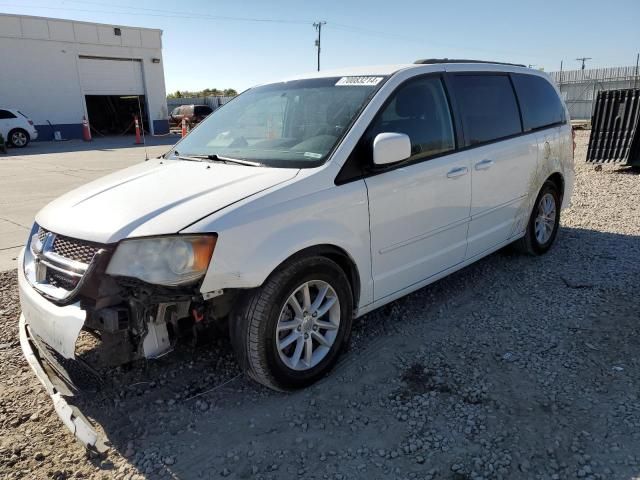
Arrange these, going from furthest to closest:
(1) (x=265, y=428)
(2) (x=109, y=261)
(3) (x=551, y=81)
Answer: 1. (3) (x=551, y=81)
2. (1) (x=265, y=428)
3. (2) (x=109, y=261)

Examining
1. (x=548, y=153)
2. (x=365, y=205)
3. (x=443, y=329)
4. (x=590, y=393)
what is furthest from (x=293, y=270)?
(x=548, y=153)

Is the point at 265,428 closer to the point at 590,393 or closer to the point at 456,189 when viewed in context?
the point at 590,393

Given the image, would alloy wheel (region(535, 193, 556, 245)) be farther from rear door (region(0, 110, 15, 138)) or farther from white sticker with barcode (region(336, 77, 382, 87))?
rear door (region(0, 110, 15, 138))

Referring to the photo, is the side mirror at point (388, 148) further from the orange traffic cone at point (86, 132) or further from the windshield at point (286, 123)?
the orange traffic cone at point (86, 132)

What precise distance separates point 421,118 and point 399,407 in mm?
2025

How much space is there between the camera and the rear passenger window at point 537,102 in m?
4.87

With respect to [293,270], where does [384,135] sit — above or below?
above

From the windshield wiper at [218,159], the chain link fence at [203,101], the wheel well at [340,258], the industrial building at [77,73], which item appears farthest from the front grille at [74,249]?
the chain link fence at [203,101]

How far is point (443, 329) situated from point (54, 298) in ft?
8.63

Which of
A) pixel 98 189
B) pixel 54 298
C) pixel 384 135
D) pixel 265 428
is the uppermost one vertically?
pixel 384 135

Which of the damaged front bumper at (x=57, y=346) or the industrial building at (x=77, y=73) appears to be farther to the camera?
the industrial building at (x=77, y=73)

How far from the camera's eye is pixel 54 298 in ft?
8.82

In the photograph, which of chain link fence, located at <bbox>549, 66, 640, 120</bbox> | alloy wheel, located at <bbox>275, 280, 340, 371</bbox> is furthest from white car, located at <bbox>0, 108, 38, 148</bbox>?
chain link fence, located at <bbox>549, 66, 640, 120</bbox>

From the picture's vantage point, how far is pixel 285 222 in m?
2.81
